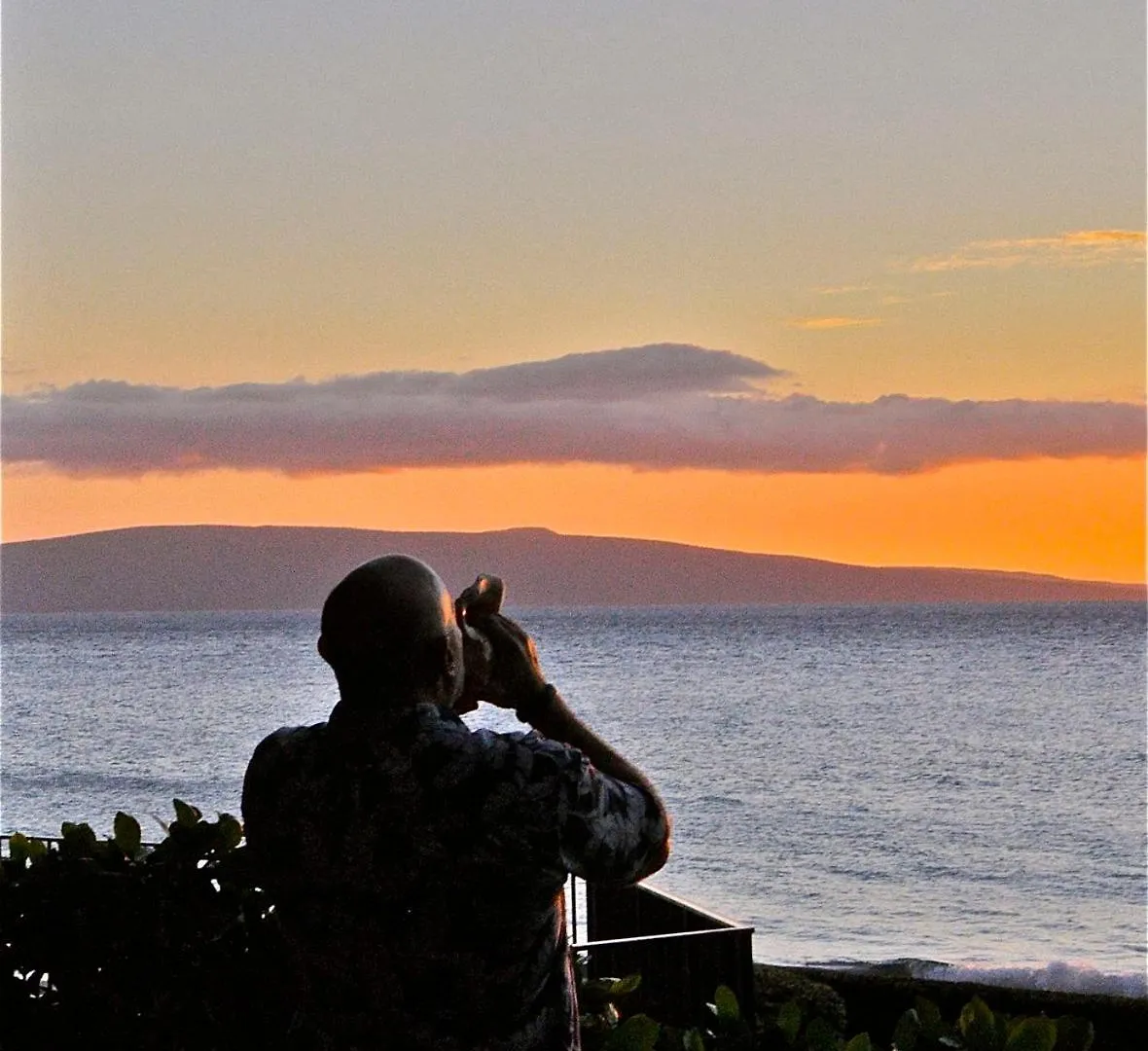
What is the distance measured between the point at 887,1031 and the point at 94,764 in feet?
163

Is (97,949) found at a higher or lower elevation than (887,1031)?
higher

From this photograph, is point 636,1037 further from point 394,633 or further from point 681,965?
point 681,965

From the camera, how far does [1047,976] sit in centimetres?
2545

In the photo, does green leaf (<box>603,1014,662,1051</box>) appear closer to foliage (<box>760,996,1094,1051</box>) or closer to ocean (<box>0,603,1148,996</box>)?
foliage (<box>760,996,1094,1051</box>)

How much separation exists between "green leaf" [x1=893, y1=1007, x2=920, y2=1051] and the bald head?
0.86m

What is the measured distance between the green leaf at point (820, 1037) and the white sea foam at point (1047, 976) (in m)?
22.7

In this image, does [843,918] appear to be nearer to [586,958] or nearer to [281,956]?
[586,958]

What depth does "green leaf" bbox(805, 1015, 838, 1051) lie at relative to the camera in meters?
2.60

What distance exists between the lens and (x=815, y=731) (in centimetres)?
6506

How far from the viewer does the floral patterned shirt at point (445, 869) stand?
229cm

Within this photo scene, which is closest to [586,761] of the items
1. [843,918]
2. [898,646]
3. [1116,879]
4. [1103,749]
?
[843,918]

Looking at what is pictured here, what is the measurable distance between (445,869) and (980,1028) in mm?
832

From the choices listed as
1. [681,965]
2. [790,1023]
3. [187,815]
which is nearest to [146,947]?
[187,815]

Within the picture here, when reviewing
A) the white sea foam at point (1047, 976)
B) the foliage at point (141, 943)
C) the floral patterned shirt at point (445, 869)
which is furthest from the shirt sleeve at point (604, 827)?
the white sea foam at point (1047, 976)
